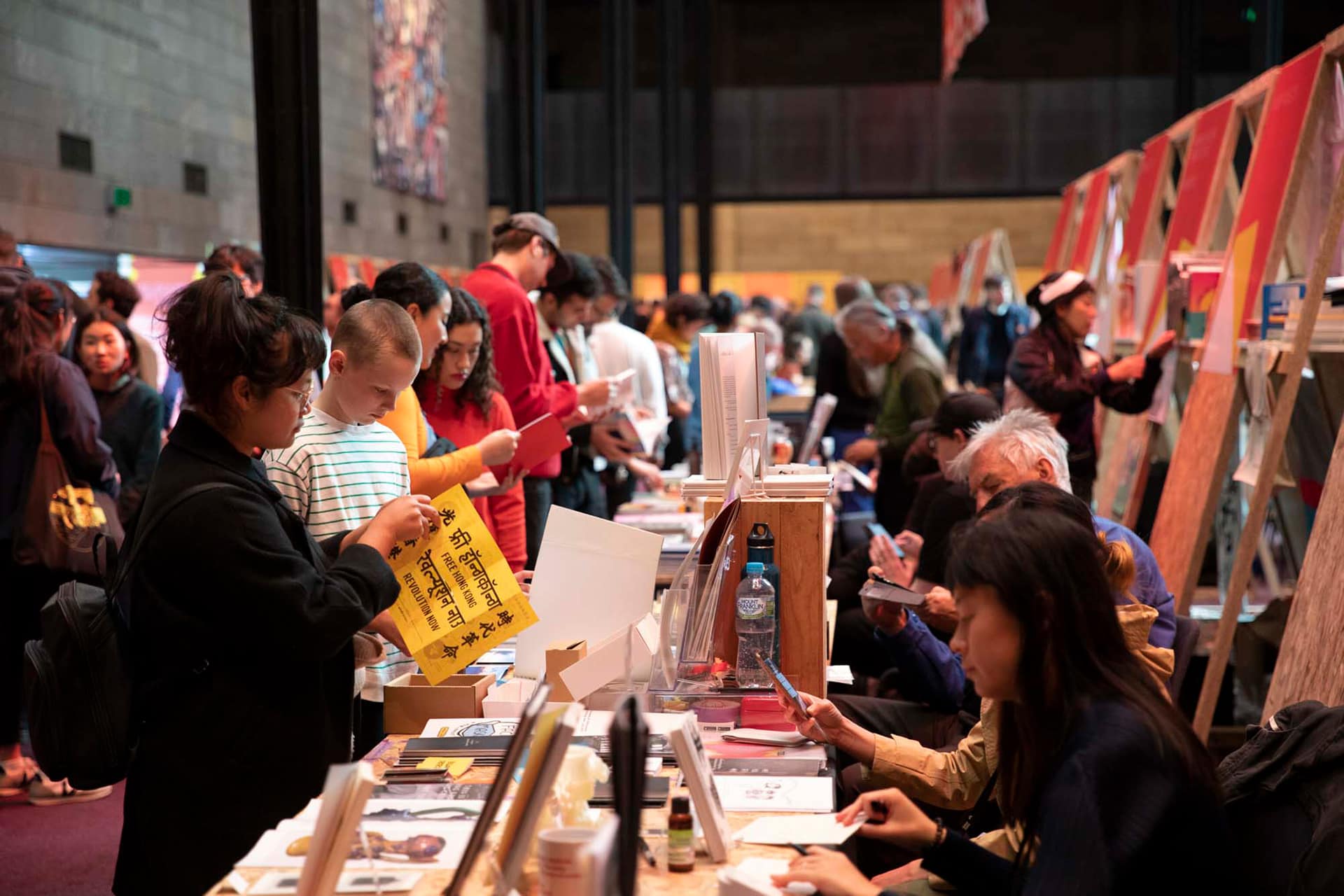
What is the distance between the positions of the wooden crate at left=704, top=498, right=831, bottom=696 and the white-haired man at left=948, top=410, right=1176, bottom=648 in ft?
1.72

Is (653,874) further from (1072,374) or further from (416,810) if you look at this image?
(1072,374)

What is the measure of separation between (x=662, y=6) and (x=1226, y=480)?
1332 centimetres

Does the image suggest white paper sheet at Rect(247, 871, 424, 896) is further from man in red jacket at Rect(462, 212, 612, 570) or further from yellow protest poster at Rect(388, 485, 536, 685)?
man in red jacket at Rect(462, 212, 612, 570)

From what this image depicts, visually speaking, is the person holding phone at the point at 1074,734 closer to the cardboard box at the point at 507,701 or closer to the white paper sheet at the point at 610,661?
the white paper sheet at the point at 610,661

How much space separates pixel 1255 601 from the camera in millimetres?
6176

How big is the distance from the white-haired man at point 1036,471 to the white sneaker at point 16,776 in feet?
10.9

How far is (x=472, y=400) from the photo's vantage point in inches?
163

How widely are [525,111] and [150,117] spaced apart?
309 centimetres

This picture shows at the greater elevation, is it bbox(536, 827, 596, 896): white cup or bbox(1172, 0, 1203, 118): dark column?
bbox(1172, 0, 1203, 118): dark column

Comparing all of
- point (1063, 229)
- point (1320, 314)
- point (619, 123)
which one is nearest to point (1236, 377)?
point (1320, 314)

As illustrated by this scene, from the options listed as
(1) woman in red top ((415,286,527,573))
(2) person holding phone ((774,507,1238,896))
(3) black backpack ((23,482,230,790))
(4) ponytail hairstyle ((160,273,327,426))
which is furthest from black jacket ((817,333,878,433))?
(2) person holding phone ((774,507,1238,896))

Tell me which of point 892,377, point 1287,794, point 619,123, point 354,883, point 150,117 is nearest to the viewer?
point 354,883

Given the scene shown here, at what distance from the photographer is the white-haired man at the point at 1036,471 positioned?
3.14 m

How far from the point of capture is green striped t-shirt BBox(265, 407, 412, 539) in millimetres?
2934
